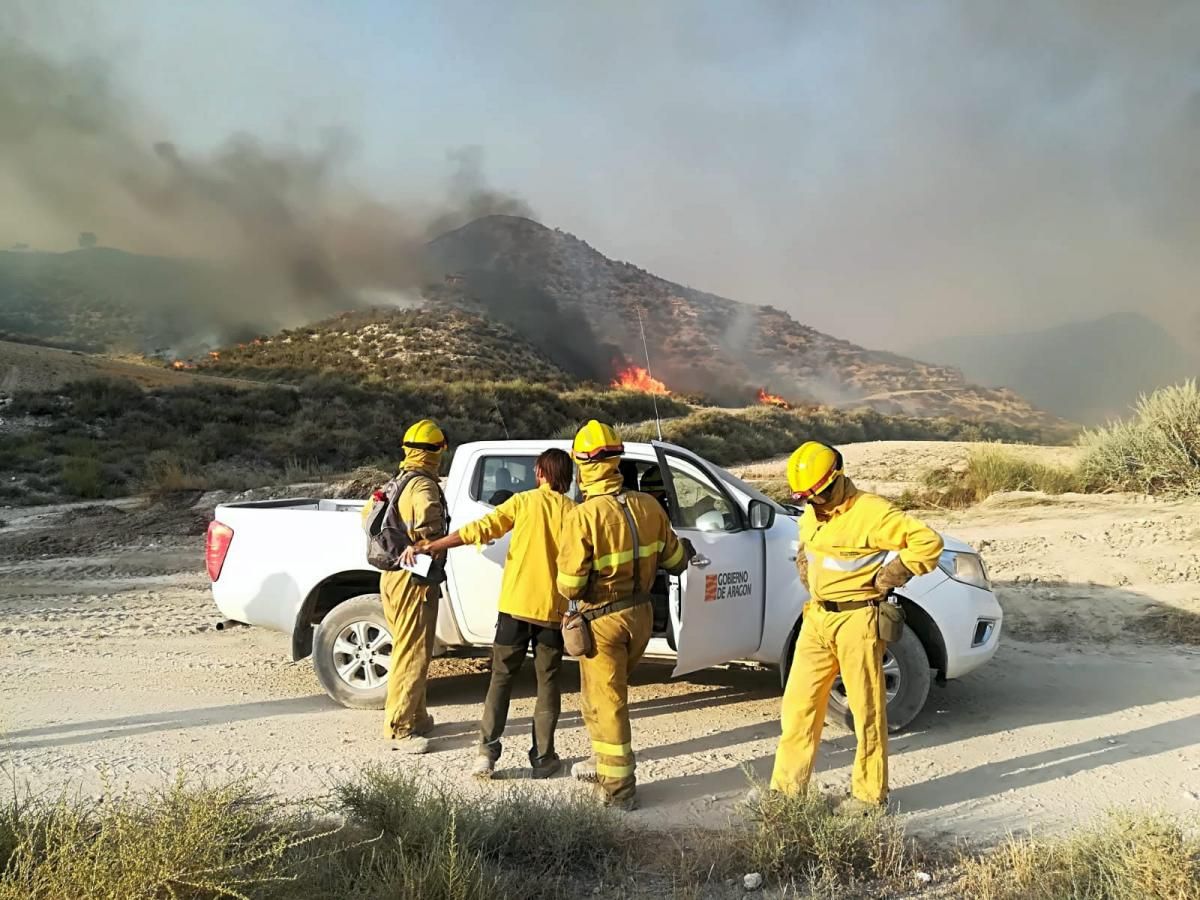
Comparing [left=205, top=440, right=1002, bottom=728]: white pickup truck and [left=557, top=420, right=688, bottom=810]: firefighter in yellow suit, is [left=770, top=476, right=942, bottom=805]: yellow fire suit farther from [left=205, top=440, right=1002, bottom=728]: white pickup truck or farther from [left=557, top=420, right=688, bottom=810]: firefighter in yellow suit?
[left=205, top=440, right=1002, bottom=728]: white pickup truck

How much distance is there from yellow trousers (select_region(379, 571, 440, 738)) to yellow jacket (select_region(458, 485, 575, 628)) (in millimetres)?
842

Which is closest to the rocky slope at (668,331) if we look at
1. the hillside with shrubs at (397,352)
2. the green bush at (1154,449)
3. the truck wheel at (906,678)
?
the hillside with shrubs at (397,352)

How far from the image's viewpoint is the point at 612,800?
448 cm

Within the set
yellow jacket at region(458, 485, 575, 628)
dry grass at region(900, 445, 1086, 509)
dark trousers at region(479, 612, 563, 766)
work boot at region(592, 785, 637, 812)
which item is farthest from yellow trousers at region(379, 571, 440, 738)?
dry grass at region(900, 445, 1086, 509)

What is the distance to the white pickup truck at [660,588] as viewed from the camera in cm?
553

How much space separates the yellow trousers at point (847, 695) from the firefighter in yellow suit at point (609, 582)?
2.56 feet

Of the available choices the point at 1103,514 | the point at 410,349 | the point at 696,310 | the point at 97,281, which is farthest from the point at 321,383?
the point at 97,281

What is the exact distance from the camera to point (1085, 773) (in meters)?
5.02

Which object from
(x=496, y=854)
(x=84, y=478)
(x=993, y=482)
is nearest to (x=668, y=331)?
(x=84, y=478)

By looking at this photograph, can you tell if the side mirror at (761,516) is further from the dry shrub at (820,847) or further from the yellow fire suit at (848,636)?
the dry shrub at (820,847)

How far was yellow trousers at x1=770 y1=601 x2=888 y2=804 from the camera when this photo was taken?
13.7 ft

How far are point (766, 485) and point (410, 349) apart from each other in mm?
42122

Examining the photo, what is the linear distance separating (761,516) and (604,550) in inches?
58.3

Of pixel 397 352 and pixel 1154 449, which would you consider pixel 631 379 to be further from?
pixel 1154 449
